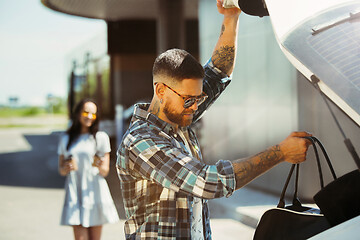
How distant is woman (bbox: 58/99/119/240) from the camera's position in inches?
202

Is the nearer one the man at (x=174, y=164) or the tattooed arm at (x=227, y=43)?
the man at (x=174, y=164)

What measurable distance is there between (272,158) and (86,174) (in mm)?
3723

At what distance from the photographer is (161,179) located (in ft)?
6.39

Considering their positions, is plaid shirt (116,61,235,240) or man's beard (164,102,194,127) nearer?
plaid shirt (116,61,235,240)

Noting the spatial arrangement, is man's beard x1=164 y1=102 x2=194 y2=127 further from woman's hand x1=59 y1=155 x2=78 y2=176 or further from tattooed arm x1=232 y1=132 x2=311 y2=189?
woman's hand x1=59 y1=155 x2=78 y2=176

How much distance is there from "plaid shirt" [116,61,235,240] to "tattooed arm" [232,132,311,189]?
36 millimetres

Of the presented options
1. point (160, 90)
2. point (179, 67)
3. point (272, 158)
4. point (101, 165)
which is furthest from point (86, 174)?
point (272, 158)

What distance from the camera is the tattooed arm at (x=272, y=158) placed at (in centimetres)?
184

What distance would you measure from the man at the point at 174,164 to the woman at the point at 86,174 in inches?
119

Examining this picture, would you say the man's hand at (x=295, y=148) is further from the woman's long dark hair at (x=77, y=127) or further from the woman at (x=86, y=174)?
the woman's long dark hair at (x=77, y=127)

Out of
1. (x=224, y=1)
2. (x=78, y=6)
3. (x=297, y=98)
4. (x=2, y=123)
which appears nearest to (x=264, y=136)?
(x=297, y=98)

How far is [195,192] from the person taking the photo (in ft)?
6.15

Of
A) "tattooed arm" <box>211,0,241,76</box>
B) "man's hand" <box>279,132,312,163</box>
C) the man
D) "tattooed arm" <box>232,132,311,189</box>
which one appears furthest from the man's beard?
"tattooed arm" <box>211,0,241,76</box>

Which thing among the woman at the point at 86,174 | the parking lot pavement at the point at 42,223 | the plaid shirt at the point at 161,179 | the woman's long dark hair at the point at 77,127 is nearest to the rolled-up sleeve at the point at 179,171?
the plaid shirt at the point at 161,179
